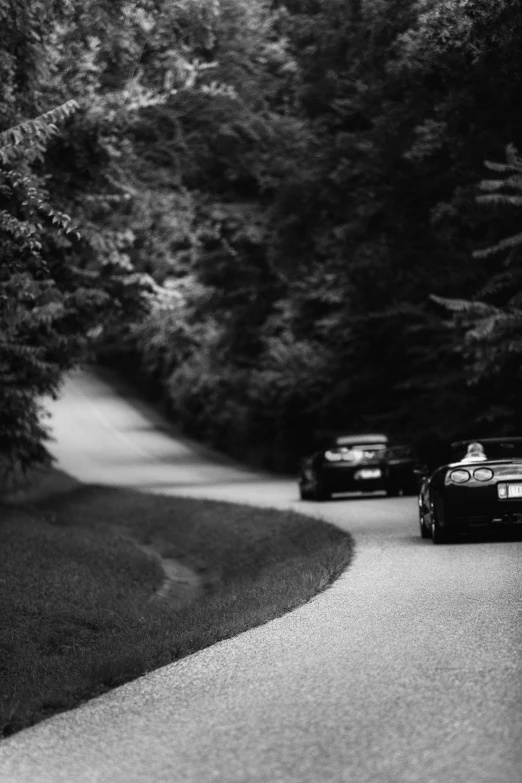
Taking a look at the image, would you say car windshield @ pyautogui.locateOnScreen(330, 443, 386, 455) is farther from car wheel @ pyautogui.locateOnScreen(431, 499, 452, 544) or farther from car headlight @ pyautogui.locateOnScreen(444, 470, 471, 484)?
car headlight @ pyautogui.locateOnScreen(444, 470, 471, 484)

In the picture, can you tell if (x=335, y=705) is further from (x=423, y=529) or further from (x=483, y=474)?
(x=423, y=529)

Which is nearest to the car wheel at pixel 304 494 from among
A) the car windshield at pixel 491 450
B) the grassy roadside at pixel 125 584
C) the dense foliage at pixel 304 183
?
the grassy roadside at pixel 125 584

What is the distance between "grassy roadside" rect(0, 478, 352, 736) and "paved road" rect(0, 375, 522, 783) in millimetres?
432

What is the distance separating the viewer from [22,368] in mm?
21781

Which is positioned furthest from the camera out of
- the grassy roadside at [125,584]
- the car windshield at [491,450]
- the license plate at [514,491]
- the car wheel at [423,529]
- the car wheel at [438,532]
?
the car wheel at [423,529]

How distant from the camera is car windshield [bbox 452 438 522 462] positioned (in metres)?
16.4

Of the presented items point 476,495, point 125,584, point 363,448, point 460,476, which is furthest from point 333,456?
point 476,495

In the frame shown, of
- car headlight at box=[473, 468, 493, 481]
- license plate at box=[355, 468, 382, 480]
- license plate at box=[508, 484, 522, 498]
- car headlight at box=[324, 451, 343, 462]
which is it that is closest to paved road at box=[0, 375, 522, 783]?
license plate at box=[508, 484, 522, 498]

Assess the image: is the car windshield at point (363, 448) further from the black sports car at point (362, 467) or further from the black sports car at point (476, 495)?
the black sports car at point (476, 495)

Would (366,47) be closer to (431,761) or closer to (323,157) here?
(323,157)

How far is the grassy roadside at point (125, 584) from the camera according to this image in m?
9.34

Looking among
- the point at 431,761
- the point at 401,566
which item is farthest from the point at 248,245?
the point at 431,761

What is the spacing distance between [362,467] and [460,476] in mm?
11703

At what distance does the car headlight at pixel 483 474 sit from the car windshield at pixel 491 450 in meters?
0.45
